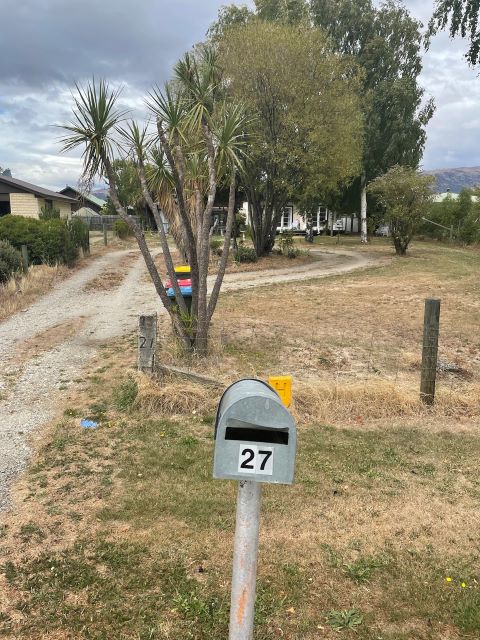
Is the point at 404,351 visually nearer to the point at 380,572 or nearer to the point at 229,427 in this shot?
the point at 380,572

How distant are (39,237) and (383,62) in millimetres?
24692

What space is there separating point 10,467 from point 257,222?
19.9 meters

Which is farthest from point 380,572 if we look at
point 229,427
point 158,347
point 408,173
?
point 408,173

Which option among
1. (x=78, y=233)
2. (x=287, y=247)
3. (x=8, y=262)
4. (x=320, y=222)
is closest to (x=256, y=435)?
(x=8, y=262)

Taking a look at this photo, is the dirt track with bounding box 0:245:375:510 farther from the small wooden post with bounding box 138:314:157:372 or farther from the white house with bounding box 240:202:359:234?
the white house with bounding box 240:202:359:234

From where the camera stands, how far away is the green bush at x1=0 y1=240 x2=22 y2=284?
1332 cm

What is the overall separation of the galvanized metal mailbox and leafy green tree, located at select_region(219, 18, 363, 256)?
723 inches

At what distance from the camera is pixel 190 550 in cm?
314

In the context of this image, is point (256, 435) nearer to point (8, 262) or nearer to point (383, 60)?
point (8, 262)

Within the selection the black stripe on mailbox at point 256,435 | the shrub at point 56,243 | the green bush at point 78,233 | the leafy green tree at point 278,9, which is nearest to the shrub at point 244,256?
the green bush at point 78,233

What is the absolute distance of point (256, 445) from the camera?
162cm

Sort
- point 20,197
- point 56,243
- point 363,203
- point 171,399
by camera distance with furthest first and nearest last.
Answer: point 363,203
point 20,197
point 56,243
point 171,399

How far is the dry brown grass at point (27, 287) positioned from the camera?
11.6 m

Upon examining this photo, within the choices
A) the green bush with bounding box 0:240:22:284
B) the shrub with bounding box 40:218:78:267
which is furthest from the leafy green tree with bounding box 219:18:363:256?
the green bush with bounding box 0:240:22:284
